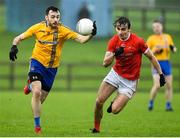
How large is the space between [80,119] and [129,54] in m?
4.46

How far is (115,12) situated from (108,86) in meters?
33.8

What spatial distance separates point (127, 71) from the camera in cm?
1581

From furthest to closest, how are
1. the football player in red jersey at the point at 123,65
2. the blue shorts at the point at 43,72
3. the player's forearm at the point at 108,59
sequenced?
the blue shorts at the point at 43,72 < the football player in red jersey at the point at 123,65 < the player's forearm at the point at 108,59

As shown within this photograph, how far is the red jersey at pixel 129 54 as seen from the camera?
50.9 ft

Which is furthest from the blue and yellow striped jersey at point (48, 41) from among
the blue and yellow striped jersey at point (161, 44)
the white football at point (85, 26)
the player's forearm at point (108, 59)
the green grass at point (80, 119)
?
the blue and yellow striped jersey at point (161, 44)

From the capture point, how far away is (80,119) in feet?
64.5

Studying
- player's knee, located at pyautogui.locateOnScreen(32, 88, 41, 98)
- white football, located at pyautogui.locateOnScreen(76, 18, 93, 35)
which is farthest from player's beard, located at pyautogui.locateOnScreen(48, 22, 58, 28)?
player's knee, located at pyautogui.locateOnScreen(32, 88, 41, 98)

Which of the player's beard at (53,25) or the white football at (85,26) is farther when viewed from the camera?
the player's beard at (53,25)

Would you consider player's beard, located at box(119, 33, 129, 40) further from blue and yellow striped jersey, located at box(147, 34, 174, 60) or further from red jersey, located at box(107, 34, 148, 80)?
blue and yellow striped jersey, located at box(147, 34, 174, 60)

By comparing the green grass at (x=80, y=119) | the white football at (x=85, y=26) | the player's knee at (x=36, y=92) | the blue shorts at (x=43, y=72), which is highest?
the white football at (x=85, y=26)

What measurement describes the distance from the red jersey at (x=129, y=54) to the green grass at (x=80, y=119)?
45.7 inches

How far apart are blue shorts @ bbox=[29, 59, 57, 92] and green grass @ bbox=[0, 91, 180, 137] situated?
91 centimetres

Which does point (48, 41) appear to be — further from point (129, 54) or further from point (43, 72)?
point (129, 54)

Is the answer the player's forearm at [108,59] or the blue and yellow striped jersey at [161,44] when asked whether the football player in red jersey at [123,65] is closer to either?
the player's forearm at [108,59]
